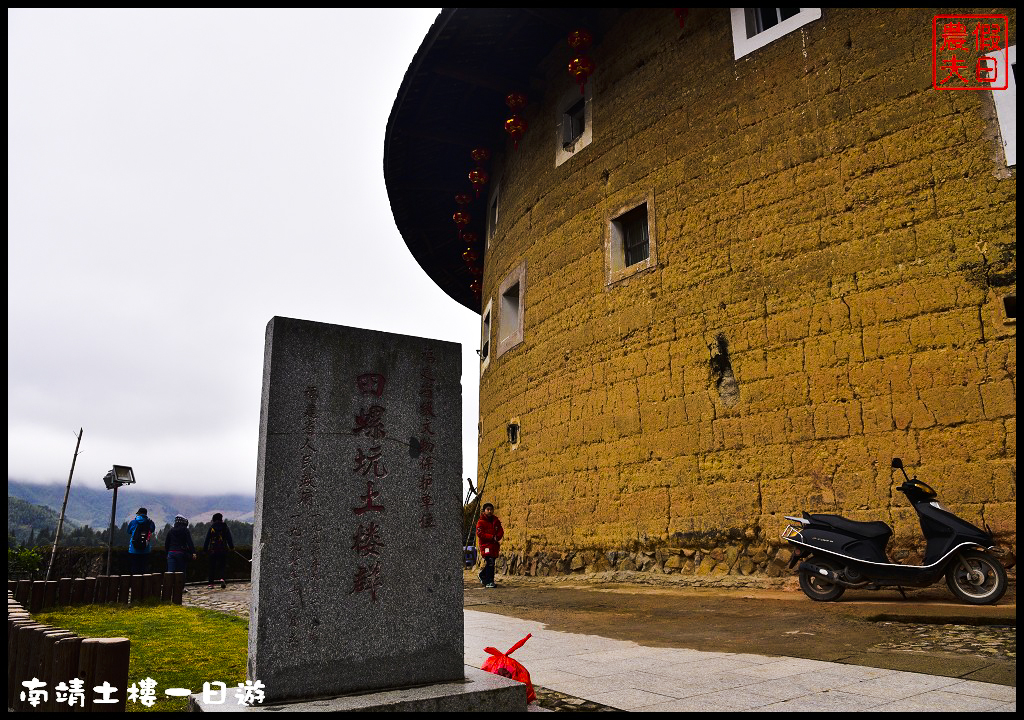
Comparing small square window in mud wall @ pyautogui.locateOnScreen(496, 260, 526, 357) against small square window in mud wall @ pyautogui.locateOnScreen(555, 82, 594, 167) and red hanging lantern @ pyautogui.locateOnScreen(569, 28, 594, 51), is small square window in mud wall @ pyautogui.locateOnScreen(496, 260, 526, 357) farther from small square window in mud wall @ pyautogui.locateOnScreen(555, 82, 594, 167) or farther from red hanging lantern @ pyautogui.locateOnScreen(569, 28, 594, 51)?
red hanging lantern @ pyautogui.locateOnScreen(569, 28, 594, 51)

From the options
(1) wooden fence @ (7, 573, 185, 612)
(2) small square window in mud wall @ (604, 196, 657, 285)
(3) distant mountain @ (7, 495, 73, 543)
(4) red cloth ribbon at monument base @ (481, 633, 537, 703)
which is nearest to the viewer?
(4) red cloth ribbon at monument base @ (481, 633, 537, 703)

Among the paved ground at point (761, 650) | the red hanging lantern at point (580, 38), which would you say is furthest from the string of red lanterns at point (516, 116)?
the paved ground at point (761, 650)

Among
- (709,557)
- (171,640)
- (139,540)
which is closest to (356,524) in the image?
(171,640)

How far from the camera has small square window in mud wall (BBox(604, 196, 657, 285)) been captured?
9430mm

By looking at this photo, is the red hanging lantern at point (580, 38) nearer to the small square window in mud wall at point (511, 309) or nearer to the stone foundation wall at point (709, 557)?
the small square window in mud wall at point (511, 309)

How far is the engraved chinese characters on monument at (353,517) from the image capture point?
9.66ft

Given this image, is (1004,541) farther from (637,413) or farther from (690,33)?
(690,33)

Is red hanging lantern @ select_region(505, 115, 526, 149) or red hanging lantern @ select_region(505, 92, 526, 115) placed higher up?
red hanging lantern @ select_region(505, 92, 526, 115)

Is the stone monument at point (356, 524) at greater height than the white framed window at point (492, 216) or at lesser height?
lesser

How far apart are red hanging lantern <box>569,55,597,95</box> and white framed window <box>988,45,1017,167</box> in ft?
18.0

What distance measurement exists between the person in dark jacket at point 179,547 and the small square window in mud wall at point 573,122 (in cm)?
827

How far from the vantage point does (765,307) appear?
25.7 feet

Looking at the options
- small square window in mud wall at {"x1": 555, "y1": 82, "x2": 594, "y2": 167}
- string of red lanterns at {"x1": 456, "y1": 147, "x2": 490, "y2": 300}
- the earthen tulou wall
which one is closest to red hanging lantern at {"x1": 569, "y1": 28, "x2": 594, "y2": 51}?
the earthen tulou wall

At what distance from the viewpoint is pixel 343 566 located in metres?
3.09
